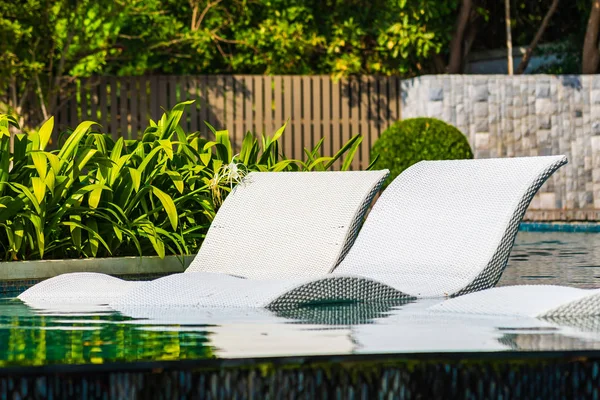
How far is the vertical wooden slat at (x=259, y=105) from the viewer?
662 inches

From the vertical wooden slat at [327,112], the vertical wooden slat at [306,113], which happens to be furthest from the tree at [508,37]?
the vertical wooden slat at [306,113]

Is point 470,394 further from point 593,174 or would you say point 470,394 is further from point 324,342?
point 593,174

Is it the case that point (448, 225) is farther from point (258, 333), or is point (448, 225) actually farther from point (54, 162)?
point (54, 162)

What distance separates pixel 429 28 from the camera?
16.0 meters

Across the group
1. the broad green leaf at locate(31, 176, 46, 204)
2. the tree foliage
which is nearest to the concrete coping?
the broad green leaf at locate(31, 176, 46, 204)

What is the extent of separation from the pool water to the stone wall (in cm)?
1089

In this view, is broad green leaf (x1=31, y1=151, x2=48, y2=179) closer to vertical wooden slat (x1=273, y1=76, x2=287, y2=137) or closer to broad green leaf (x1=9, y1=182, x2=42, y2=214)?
broad green leaf (x1=9, y1=182, x2=42, y2=214)

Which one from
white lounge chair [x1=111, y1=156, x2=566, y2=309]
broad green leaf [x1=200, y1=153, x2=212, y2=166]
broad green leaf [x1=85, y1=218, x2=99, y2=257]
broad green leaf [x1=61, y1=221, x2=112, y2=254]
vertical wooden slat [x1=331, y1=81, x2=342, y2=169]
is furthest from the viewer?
vertical wooden slat [x1=331, y1=81, x2=342, y2=169]

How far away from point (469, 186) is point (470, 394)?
87.8 inches

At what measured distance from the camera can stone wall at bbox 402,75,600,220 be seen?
51.4ft

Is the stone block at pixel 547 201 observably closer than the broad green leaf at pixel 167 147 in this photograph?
No

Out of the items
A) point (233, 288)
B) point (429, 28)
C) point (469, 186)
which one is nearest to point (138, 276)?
point (233, 288)

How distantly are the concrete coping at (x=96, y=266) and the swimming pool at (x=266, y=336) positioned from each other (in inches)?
31.3

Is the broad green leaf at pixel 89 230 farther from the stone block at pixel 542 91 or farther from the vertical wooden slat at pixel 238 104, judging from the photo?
the stone block at pixel 542 91
